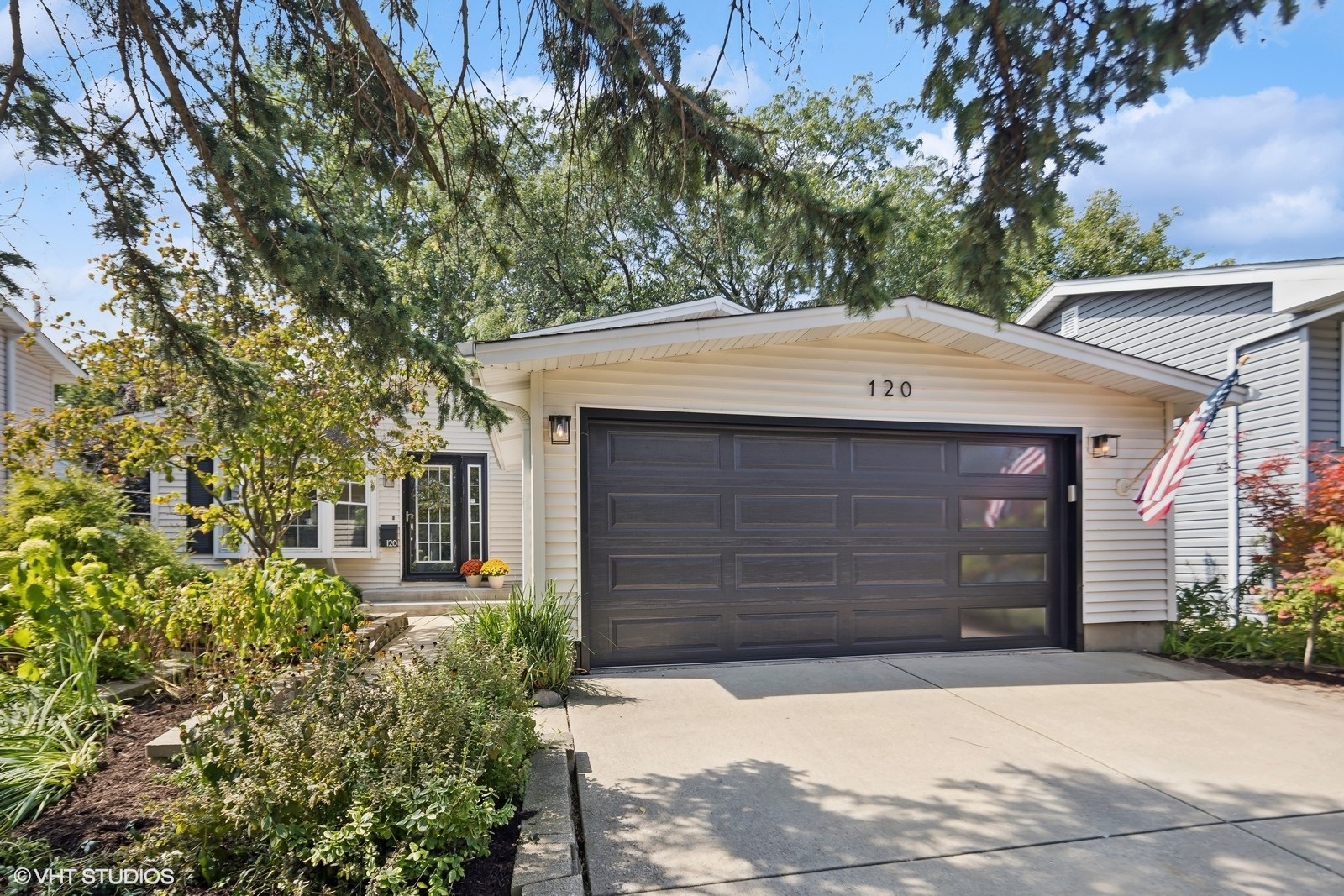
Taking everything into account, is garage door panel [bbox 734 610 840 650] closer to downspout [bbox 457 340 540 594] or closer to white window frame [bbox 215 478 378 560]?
downspout [bbox 457 340 540 594]

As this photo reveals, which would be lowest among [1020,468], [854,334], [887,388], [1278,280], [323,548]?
[323,548]

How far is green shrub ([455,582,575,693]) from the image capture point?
205 inches

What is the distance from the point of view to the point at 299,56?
4.25 meters

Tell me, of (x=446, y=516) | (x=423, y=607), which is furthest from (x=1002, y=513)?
(x=446, y=516)

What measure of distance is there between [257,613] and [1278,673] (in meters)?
7.96

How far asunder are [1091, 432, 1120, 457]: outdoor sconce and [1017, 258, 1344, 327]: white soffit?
2597 mm

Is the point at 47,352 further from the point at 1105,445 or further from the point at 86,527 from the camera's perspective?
the point at 1105,445

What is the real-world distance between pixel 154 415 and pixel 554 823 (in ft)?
26.9

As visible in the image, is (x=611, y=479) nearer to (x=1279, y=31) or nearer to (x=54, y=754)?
(x=54, y=754)

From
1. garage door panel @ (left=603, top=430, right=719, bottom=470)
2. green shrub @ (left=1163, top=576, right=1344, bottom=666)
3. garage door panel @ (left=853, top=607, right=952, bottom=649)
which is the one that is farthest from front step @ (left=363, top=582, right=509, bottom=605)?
green shrub @ (left=1163, top=576, right=1344, bottom=666)

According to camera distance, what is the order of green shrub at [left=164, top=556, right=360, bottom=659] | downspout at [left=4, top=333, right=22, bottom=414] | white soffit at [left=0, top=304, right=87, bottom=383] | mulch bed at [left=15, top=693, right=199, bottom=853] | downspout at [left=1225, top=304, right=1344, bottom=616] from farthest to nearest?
1. downspout at [left=4, top=333, right=22, bottom=414]
2. white soffit at [left=0, top=304, right=87, bottom=383]
3. downspout at [left=1225, top=304, right=1344, bottom=616]
4. green shrub at [left=164, top=556, right=360, bottom=659]
5. mulch bed at [left=15, top=693, right=199, bottom=853]

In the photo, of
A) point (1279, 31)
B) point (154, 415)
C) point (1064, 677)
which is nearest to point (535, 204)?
point (154, 415)

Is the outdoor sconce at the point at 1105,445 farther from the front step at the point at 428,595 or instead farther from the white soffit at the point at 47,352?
the white soffit at the point at 47,352

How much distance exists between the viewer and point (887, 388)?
671cm
